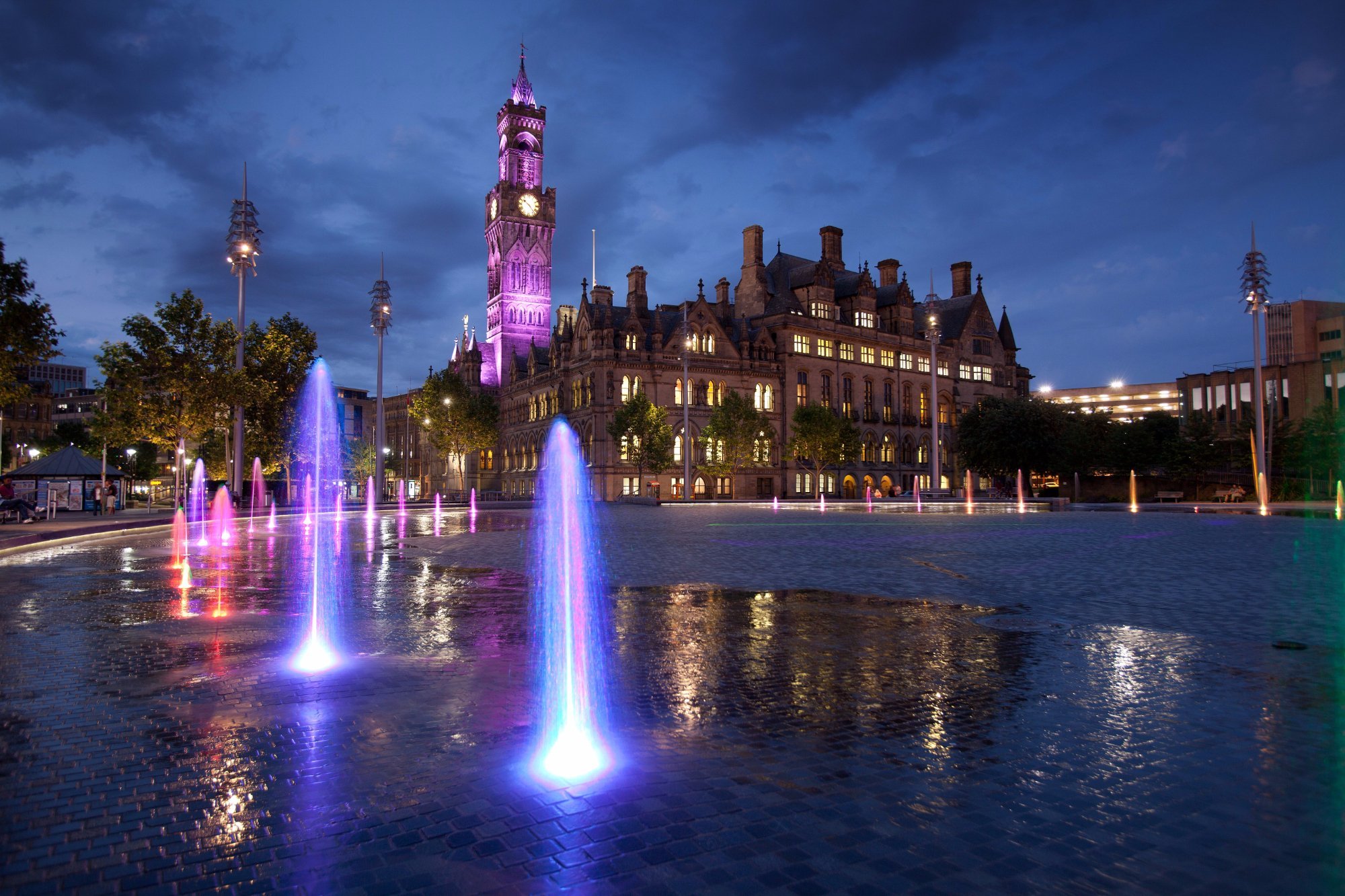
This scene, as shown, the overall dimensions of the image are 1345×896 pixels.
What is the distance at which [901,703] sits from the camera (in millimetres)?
6762

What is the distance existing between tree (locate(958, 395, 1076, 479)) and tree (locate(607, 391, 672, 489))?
25.2 m

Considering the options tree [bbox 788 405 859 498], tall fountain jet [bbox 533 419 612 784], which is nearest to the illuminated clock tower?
tree [bbox 788 405 859 498]

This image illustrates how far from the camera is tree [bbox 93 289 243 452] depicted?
42.2 metres

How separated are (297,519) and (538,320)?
203ft

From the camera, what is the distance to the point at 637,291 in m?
74.8

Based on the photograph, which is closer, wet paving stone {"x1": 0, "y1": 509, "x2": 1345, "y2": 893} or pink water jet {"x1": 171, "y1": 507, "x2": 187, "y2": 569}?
wet paving stone {"x1": 0, "y1": 509, "x2": 1345, "y2": 893}

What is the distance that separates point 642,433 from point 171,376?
32335 millimetres

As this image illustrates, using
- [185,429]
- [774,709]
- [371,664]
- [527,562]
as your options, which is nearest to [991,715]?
[774,709]

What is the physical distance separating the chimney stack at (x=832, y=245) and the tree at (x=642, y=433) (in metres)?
34.0

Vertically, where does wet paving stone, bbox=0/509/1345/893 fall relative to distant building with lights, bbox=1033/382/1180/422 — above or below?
below

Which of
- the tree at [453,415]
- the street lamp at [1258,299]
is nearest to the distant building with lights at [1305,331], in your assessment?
the street lamp at [1258,299]

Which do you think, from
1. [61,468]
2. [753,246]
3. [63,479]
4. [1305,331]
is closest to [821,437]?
[753,246]

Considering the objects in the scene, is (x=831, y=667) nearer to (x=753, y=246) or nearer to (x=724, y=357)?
(x=724, y=357)

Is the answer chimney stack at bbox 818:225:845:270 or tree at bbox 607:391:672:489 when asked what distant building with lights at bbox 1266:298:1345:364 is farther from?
tree at bbox 607:391:672:489
